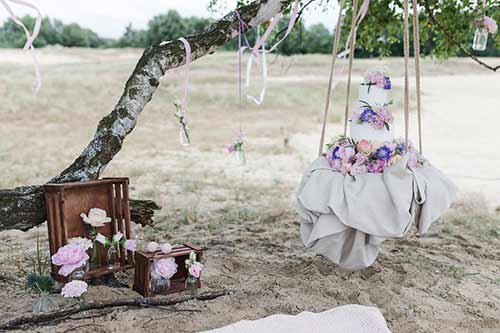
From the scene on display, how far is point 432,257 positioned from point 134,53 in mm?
16420

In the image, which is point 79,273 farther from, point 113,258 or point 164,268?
point 164,268

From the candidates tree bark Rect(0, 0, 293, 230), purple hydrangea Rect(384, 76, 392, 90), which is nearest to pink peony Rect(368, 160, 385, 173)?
purple hydrangea Rect(384, 76, 392, 90)

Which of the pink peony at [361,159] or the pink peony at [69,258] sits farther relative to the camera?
the pink peony at [361,159]

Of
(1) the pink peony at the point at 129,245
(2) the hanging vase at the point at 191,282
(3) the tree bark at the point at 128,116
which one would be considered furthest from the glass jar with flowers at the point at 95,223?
(2) the hanging vase at the point at 191,282

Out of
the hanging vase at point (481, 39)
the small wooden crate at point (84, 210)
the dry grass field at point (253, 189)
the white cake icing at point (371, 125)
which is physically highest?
the hanging vase at point (481, 39)

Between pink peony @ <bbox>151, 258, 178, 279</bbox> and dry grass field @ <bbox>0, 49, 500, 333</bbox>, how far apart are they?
0.54 ft

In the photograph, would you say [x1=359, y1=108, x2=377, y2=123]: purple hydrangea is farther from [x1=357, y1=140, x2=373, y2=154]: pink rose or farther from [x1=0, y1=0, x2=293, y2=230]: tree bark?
[x1=0, y1=0, x2=293, y2=230]: tree bark

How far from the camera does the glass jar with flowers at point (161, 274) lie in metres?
2.79

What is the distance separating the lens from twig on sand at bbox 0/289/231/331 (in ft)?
8.22

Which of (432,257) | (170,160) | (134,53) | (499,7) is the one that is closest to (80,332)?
(432,257)

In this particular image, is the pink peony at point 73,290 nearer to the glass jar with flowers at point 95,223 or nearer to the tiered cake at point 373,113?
the glass jar with flowers at point 95,223

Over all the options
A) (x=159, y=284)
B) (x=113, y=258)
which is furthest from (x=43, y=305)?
(x=159, y=284)

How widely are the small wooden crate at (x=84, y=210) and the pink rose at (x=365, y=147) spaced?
118 centimetres

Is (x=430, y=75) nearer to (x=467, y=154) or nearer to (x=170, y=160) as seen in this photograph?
(x=467, y=154)
